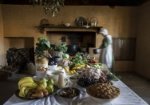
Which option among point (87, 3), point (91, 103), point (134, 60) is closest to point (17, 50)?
point (87, 3)

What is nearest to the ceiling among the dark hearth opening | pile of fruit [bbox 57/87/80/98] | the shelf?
the shelf

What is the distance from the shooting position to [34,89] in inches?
68.5

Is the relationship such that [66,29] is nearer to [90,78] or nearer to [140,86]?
[140,86]

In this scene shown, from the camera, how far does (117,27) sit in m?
6.96

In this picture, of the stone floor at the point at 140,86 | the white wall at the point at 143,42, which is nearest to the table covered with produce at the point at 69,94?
the stone floor at the point at 140,86

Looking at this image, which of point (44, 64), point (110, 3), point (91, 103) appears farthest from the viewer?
point (110, 3)

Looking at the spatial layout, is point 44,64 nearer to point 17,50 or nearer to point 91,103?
point 91,103

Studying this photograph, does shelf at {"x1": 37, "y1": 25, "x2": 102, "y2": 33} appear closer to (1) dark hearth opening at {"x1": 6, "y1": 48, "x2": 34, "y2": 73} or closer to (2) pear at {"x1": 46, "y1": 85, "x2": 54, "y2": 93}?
(1) dark hearth opening at {"x1": 6, "y1": 48, "x2": 34, "y2": 73}

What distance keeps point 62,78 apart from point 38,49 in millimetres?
1005

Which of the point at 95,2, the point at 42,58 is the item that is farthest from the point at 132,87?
the point at 95,2

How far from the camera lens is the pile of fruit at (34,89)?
167 centimetres

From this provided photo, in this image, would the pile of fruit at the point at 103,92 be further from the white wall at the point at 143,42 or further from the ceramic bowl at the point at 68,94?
the white wall at the point at 143,42

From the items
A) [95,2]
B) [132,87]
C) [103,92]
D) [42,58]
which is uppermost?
[95,2]

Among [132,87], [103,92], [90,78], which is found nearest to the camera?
[103,92]
